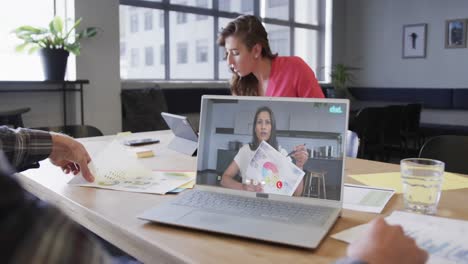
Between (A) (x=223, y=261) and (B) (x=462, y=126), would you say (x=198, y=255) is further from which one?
(B) (x=462, y=126)

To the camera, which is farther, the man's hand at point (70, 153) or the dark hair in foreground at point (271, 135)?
the man's hand at point (70, 153)

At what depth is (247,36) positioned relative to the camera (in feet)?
7.50

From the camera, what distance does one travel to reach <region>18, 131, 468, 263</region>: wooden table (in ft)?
2.45

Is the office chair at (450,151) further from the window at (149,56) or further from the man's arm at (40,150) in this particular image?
the window at (149,56)

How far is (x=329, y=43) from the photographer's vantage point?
24.6 ft

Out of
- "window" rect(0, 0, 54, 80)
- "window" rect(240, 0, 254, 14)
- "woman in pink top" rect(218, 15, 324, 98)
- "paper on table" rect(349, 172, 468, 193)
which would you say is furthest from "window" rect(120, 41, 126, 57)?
"paper on table" rect(349, 172, 468, 193)

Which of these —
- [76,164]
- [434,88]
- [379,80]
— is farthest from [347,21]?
[76,164]

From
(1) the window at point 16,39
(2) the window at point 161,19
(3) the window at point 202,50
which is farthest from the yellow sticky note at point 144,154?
(3) the window at point 202,50

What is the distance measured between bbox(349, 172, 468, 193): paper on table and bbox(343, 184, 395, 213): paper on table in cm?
6

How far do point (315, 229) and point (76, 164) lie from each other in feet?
2.56

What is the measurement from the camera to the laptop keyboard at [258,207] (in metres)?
0.88

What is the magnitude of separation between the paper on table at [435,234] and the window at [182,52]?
16.0ft

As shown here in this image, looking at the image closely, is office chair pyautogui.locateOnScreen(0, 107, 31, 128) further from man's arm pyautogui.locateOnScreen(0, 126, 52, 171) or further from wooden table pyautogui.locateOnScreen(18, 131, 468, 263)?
man's arm pyautogui.locateOnScreen(0, 126, 52, 171)

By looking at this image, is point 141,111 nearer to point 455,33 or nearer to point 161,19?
point 161,19
